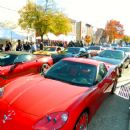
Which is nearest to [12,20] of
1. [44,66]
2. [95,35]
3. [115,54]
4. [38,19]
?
[38,19]

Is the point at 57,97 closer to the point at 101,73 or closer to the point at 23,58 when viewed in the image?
the point at 101,73

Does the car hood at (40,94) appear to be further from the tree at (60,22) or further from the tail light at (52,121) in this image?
the tree at (60,22)

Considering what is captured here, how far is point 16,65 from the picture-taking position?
8.04 meters

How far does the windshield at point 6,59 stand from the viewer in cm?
805

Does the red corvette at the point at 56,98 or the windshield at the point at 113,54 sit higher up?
the windshield at the point at 113,54

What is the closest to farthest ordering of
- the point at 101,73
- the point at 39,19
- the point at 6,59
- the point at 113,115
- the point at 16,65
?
the point at 101,73 < the point at 113,115 < the point at 16,65 < the point at 6,59 < the point at 39,19

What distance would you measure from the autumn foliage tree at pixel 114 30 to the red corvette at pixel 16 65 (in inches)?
3178

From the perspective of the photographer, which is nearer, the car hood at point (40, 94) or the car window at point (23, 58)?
the car hood at point (40, 94)

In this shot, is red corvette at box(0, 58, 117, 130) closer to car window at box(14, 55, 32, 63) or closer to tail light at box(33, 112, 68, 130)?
tail light at box(33, 112, 68, 130)

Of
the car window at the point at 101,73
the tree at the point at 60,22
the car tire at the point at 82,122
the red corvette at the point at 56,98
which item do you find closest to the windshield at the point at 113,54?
the car window at the point at 101,73

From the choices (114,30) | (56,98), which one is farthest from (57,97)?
(114,30)

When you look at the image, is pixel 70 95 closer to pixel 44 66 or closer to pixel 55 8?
pixel 44 66

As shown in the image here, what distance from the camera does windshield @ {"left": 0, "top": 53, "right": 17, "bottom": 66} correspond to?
8.05 m

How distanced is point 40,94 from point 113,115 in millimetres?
2443
